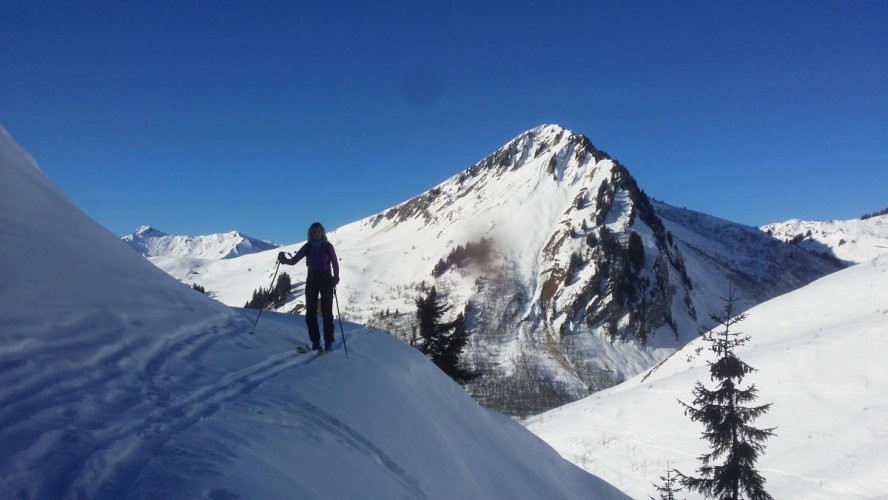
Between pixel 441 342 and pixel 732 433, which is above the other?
pixel 441 342

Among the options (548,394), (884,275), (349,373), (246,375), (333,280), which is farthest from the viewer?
(548,394)

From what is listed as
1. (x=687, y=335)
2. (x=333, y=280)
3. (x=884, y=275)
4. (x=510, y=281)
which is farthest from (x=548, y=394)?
(x=333, y=280)

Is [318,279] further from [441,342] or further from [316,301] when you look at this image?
[441,342]

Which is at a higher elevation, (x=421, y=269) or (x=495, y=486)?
(x=421, y=269)

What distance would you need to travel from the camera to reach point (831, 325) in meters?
29.8

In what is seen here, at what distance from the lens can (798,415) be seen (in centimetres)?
2309

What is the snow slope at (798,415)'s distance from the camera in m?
19.6

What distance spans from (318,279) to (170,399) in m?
4.57

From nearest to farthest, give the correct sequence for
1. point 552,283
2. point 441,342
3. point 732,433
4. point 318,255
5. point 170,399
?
point 170,399
point 318,255
point 732,433
point 441,342
point 552,283

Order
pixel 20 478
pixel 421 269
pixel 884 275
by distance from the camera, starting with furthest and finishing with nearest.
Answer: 1. pixel 421 269
2. pixel 884 275
3. pixel 20 478

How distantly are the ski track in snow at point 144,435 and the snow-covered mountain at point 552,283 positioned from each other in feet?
294

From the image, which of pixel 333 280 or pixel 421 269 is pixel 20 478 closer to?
pixel 333 280

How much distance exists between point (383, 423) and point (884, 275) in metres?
40.3

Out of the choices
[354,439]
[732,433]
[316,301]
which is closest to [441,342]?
[732,433]
